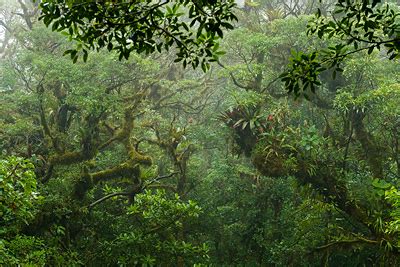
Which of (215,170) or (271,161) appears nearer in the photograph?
(271,161)

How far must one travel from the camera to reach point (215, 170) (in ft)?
40.1

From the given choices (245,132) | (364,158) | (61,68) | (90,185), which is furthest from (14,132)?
(364,158)

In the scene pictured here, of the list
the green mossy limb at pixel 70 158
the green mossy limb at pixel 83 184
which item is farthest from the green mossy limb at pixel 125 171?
the green mossy limb at pixel 70 158

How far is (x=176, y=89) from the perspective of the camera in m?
15.8

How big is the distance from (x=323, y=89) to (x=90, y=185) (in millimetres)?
8163

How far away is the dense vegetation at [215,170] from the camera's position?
7688mm

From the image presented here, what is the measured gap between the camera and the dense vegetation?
25.2 feet

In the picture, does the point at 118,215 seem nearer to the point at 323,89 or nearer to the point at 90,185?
the point at 90,185

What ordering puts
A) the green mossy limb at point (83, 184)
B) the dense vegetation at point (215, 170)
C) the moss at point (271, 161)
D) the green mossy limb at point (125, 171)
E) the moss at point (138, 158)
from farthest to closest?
the moss at point (138, 158) → the green mossy limb at point (125, 171) → the moss at point (271, 161) → the green mossy limb at point (83, 184) → the dense vegetation at point (215, 170)

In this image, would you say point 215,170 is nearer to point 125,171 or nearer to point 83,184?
point 125,171

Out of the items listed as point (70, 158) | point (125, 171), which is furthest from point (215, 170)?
point (70, 158)

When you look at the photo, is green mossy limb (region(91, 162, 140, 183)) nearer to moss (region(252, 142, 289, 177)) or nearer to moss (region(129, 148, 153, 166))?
moss (region(129, 148, 153, 166))

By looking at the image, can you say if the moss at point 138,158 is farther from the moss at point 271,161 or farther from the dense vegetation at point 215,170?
the moss at point 271,161

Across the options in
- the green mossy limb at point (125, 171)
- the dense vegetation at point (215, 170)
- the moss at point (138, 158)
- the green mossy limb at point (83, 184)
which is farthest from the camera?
the moss at point (138, 158)
